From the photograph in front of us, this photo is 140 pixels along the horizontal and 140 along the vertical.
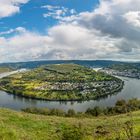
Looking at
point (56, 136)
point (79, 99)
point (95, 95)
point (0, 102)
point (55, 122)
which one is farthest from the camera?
point (95, 95)

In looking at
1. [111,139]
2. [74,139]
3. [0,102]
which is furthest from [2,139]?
[0,102]

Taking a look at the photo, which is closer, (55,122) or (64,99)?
(55,122)

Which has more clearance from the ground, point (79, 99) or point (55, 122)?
point (55, 122)

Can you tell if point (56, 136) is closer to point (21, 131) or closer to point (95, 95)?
point (21, 131)

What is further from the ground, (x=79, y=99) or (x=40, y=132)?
(x=40, y=132)

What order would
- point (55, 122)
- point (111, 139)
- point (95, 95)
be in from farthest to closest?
point (95, 95), point (55, 122), point (111, 139)

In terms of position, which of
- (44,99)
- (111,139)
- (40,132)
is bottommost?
(44,99)

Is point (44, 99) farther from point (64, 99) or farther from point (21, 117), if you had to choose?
point (21, 117)

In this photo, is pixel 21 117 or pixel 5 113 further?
pixel 5 113

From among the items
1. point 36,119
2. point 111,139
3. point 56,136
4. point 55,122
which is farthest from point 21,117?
point 111,139
